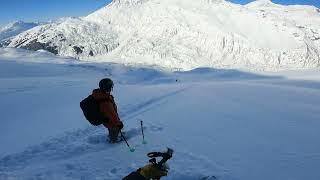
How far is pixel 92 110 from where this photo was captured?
10.6m

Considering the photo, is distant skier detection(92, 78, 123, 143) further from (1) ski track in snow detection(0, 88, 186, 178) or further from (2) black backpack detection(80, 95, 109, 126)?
(1) ski track in snow detection(0, 88, 186, 178)

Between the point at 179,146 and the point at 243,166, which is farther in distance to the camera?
the point at 179,146

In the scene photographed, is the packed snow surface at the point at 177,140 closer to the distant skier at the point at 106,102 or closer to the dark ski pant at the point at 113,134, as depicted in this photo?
the dark ski pant at the point at 113,134

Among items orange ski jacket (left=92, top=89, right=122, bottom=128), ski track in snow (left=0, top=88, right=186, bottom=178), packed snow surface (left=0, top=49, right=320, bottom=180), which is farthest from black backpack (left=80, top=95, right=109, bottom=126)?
ski track in snow (left=0, top=88, right=186, bottom=178)

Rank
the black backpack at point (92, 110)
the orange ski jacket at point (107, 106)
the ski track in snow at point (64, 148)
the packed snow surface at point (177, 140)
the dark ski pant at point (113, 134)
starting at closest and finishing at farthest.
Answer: the packed snow surface at point (177, 140) → the ski track in snow at point (64, 148) → the black backpack at point (92, 110) → the orange ski jacket at point (107, 106) → the dark ski pant at point (113, 134)

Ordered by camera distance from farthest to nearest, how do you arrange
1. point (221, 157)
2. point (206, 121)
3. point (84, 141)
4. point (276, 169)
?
point (206, 121) < point (84, 141) < point (221, 157) < point (276, 169)

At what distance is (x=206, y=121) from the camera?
586 inches

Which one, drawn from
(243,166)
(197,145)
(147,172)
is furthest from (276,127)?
(147,172)

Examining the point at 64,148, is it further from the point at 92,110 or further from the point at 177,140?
the point at 177,140

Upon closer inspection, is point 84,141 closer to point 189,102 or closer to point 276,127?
point 276,127

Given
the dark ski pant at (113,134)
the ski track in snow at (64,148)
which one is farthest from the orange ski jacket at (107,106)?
the ski track in snow at (64,148)

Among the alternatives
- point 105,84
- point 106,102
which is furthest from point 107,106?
point 105,84

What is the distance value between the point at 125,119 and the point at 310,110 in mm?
7354

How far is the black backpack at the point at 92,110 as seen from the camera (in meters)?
10.5
